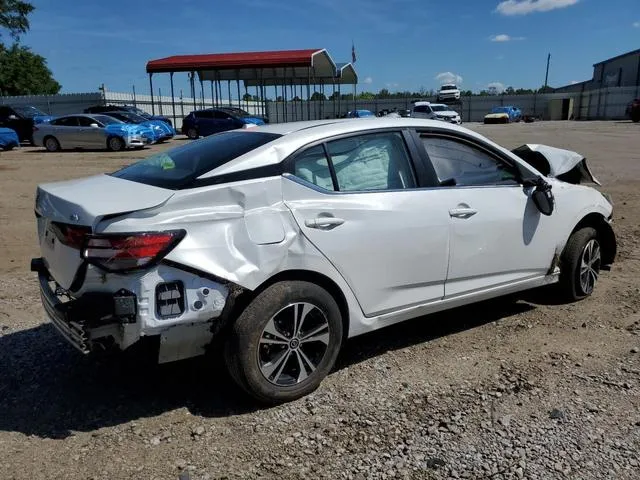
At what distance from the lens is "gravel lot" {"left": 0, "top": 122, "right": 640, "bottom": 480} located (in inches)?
111

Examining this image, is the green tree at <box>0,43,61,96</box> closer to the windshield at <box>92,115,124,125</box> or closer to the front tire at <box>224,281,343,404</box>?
the windshield at <box>92,115,124,125</box>

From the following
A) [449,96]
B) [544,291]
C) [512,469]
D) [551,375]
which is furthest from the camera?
[449,96]

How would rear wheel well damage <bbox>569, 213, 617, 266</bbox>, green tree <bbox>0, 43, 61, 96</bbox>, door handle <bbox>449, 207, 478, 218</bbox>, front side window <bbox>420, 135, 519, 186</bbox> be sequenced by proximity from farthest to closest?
green tree <bbox>0, 43, 61, 96</bbox>, rear wheel well damage <bbox>569, 213, 617, 266</bbox>, front side window <bbox>420, 135, 519, 186</bbox>, door handle <bbox>449, 207, 478, 218</bbox>

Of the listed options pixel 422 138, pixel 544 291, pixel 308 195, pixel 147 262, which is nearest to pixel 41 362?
pixel 147 262

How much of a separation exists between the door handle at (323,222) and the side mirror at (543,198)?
1799 mm

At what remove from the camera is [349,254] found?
11.1 ft

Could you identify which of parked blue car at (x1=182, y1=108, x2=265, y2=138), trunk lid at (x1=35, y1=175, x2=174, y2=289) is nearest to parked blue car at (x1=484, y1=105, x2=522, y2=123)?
parked blue car at (x1=182, y1=108, x2=265, y2=138)

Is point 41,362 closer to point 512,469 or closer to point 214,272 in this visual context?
point 214,272

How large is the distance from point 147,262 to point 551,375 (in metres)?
2.65

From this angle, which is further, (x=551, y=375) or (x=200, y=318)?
(x=551, y=375)

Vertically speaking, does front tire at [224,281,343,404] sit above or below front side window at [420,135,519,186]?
below

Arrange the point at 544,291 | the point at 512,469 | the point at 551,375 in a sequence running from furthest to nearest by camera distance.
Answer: the point at 544,291, the point at 551,375, the point at 512,469

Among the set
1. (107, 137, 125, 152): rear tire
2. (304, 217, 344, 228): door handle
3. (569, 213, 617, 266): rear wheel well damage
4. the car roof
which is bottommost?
(107, 137, 125, 152): rear tire

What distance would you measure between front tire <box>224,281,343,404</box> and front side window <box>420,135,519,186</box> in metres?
1.33
